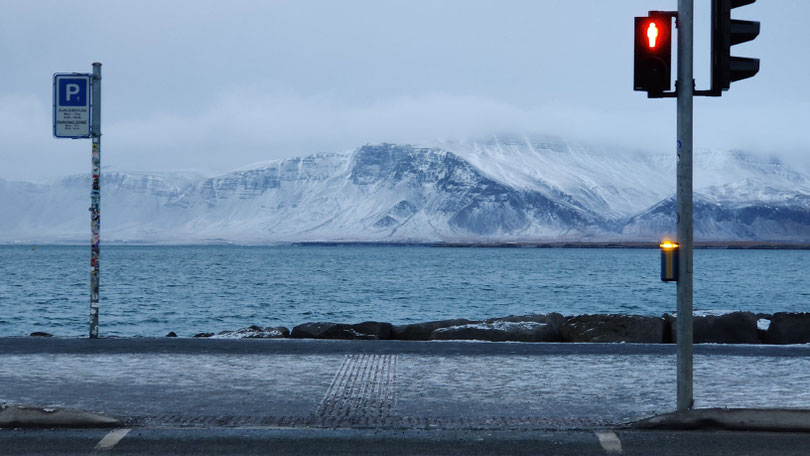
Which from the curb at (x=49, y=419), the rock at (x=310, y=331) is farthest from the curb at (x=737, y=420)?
the rock at (x=310, y=331)

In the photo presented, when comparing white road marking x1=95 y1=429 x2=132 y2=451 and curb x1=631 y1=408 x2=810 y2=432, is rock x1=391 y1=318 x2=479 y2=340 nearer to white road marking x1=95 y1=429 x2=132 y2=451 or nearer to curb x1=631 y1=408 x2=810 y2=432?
curb x1=631 y1=408 x2=810 y2=432

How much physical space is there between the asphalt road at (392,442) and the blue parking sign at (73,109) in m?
8.46

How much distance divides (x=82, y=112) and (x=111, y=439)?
9.14 metres

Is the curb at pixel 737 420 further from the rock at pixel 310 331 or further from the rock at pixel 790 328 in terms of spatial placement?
the rock at pixel 310 331

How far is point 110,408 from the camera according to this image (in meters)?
10.5

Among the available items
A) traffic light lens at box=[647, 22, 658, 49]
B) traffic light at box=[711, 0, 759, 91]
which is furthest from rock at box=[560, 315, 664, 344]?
traffic light lens at box=[647, 22, 658, 49]

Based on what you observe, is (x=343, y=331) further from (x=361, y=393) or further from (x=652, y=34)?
(x=652, y=34)

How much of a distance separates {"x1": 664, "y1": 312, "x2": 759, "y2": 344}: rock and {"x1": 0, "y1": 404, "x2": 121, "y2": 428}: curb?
42.9ft

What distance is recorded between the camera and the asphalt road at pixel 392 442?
8758 mm

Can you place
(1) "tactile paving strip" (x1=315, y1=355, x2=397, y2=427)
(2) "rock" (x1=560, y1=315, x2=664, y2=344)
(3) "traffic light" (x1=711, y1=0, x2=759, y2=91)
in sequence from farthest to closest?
(2) "rock" (x1=560, y1=315, x2=664, y2=344) → (1) "tactile paving strip" (x1=315, y1=355, x2=397, y2=427) → (3) "traffic light" (x1=711, y1=0, x2=759, y2=91)

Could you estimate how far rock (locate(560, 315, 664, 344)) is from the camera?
1961cm

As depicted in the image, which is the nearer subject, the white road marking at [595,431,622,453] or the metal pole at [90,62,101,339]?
the white road marking at [595,431,622,453]

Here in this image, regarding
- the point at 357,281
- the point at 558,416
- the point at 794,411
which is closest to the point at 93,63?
the point at 558,416

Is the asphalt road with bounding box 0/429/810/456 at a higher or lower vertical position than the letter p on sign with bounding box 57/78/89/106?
lower
